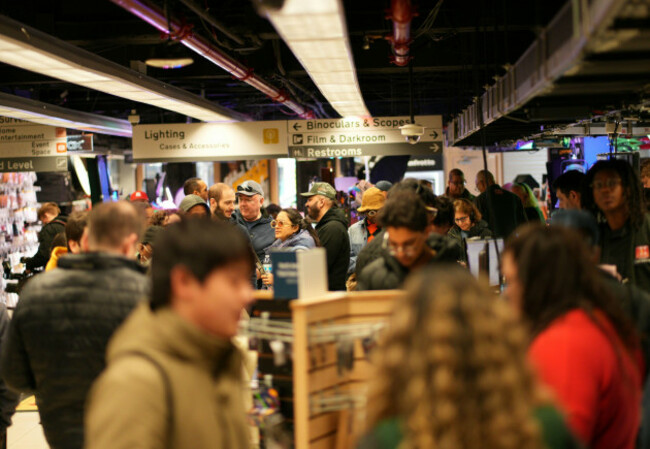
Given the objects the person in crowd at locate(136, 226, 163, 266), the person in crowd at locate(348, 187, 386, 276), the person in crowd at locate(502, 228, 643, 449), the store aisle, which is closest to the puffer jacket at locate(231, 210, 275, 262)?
the person in crowd at locate(348, 187, 386, 276)

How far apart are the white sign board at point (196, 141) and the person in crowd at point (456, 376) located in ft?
30.7

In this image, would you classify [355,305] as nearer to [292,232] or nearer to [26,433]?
[292,232]

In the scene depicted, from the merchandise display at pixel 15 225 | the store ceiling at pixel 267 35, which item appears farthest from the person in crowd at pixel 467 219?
the merchandise display at pixel 15 225

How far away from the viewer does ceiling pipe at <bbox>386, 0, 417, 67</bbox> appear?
527 centimetres

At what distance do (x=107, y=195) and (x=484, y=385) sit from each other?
14305 mm

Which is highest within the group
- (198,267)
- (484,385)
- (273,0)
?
(273,0)

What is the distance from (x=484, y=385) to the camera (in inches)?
55.7

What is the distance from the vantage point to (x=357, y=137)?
34.4 ft

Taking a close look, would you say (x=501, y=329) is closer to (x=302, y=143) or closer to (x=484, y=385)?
(x=484, y=385)

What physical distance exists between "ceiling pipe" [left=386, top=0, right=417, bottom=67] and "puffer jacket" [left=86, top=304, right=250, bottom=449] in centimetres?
386

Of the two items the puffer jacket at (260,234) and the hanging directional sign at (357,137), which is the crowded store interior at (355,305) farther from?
the hanging directional sign at (357,137)

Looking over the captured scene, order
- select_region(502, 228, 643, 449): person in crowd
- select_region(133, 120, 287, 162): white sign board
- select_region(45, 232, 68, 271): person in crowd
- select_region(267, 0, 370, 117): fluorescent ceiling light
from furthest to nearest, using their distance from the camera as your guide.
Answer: select_region(133, 120, 287, 162): white sign board < select_region(45, 232, 68, 271): person in crowd < select_region(267, 0, 370, 117): fluorescent ceiling light < select_region(502, 228, 643, 449): person in crowd

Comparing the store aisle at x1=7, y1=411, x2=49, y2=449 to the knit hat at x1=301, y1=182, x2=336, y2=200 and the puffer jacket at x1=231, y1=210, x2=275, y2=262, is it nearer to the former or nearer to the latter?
the puffer jacket at x1=231, y1=210, x2=275, y2=262

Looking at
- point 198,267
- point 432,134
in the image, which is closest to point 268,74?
point 432,134
